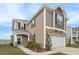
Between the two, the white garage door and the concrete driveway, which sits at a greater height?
the white garage door

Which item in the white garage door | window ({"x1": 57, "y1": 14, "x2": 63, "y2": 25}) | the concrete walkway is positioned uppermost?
window ({"x1": 57, "y1": 14, "x2": 63, "y2": 25})

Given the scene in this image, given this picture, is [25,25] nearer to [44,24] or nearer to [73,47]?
[44,24]

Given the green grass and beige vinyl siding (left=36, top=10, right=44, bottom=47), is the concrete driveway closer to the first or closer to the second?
beige vinyl siding (left=36, top=10, right=44, bottom=47)

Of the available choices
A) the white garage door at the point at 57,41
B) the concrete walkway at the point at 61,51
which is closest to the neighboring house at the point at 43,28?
the white garage door at the point at 57,41

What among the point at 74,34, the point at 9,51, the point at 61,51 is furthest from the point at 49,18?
the point at 9,51

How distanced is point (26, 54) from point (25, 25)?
64 centimetres

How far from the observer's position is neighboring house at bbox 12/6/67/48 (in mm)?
4469

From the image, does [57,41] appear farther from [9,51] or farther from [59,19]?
[9,51]

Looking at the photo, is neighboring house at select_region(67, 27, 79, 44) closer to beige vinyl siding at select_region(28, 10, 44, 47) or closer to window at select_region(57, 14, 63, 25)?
window at select_region(57, 14, 63, 25)

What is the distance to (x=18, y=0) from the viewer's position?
4.44 meters

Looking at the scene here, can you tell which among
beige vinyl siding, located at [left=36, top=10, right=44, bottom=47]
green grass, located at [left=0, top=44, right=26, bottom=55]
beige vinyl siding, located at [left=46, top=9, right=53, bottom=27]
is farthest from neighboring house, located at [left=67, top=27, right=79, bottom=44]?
green grass, located at [left=0, top=44, right=26, bottom=55]

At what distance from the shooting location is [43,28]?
14.7 ft

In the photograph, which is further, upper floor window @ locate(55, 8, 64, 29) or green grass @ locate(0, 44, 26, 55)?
upper floor window @ locate(55, 8, 64, 29)

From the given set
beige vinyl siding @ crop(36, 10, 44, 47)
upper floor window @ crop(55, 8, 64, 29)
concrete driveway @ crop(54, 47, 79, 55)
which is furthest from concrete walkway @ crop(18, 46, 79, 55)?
upper floor window @ crop(55, 8, 64, 29)
